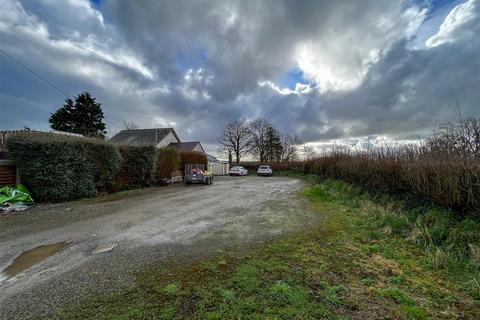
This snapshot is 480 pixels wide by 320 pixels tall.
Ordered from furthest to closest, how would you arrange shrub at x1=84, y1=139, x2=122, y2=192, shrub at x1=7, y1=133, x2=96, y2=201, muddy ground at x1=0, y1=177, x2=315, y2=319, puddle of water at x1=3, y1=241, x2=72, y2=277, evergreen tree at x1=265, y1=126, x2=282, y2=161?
evergreen tree at x1=265, y1=126, x2=282, y2=161 → shrub at x1=84, y1=139, x2=122, y2=192 → shrub at x1=7, y1=133, x2=96, y2=201 → puddle of water at x1=3, y1=241, x2=72, y2=277 → muddy ground at x1=0, y1=177, x2=315, y2=319

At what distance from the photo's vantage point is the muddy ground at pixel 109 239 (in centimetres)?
255

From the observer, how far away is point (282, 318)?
209 cm

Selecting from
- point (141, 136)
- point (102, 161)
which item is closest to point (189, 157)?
point (102, 161)

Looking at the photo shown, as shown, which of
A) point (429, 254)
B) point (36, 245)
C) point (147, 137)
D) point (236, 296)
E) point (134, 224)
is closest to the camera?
point (236, 296)

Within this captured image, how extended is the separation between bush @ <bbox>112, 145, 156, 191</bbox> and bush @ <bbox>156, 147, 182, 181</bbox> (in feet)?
2.66

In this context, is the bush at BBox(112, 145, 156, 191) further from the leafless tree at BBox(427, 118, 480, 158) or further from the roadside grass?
the leafless tree at BBox(427, 118, 480, 158)

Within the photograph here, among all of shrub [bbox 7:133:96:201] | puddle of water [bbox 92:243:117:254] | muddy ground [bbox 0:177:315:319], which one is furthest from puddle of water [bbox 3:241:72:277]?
shrub [bbox 7:133:96:201]

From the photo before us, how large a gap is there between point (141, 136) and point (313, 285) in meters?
30.5

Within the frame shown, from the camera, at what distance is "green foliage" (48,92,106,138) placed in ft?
92.1

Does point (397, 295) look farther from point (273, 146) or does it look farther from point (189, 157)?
point (273, 146)

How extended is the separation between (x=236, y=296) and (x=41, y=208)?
8143mm

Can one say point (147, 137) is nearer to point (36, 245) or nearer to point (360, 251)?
point (36, 245)

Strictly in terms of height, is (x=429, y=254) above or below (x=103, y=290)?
below

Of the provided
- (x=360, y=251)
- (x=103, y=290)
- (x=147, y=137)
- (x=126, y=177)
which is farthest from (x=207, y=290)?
(x=147, y=137)
